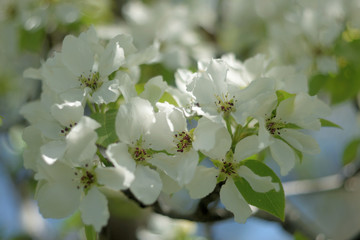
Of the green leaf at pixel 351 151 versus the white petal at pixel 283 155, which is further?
the green leaf at pixel 351 151

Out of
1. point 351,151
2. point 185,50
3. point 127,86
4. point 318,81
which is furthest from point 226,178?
point 185,50

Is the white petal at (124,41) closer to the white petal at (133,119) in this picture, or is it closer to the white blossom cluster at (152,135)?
the white blossom cluster at (152,135)

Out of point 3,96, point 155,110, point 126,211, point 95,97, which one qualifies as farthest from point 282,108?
point 3,96

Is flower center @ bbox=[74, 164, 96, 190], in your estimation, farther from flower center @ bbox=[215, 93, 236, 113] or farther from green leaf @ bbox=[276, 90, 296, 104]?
green leaf @ bbox=[276, 90, 296, 104]

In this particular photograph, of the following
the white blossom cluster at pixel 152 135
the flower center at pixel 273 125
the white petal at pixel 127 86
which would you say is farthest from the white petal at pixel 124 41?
the flower center at pixel 273 125

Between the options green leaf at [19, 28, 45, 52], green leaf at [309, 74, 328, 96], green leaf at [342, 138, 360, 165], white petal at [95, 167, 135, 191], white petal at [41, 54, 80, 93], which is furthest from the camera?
green leaf at [19, 28, 45, 52]

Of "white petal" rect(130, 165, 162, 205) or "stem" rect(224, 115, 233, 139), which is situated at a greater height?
"stem" rect(224, 115, 233, 139)

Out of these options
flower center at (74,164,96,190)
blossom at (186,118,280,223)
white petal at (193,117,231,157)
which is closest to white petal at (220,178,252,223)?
blossom at (186,118,280,223)

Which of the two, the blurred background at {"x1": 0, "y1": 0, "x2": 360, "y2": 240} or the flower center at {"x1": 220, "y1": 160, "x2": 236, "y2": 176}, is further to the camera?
the blurred background at {"x1": 0, "y1": 0, "x2": 360, "y2": 240}
